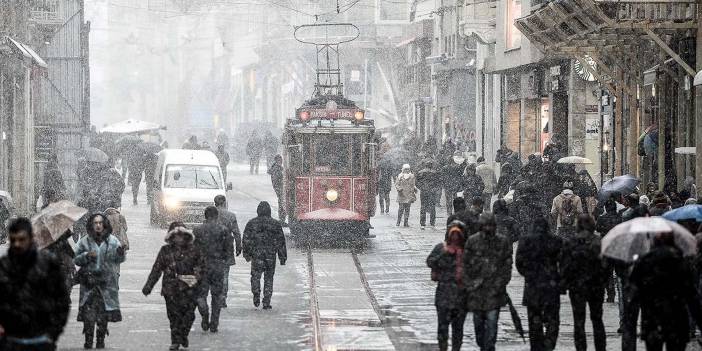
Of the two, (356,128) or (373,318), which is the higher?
(356,128)

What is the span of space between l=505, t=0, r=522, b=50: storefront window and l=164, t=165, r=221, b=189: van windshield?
1214 cm

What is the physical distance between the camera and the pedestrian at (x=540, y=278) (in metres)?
14.6

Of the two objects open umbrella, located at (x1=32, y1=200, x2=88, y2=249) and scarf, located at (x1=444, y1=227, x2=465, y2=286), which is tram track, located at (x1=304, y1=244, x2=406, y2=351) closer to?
scarf, located at (x1=444, y1=227, x2=465, y2=286)

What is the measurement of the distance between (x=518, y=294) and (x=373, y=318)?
3.58 m

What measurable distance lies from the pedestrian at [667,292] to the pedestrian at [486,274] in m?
1.81

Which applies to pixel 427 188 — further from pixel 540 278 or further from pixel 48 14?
pixel 540 278

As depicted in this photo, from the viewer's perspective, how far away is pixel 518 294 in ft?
71.9

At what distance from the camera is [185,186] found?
115ft

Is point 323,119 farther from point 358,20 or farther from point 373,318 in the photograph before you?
point 358,20

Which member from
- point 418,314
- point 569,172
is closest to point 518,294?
point 418,314

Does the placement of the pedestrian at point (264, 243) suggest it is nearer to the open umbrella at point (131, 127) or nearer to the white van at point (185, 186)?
the white van at point (185, 186)

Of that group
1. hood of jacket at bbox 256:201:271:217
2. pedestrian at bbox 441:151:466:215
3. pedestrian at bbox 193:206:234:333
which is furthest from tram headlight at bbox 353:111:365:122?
pedestrian at bbox 193:206:234:333

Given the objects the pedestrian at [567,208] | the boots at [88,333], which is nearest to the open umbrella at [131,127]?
the pedestrian at [567,208]

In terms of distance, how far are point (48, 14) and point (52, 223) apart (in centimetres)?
2655
